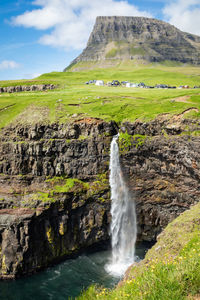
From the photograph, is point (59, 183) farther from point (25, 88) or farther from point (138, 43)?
point (138, 43)

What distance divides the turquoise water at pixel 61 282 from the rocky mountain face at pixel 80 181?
131 cm

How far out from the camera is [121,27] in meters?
193

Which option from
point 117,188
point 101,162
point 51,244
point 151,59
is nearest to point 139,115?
point 101,162

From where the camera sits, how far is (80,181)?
96.7 ft

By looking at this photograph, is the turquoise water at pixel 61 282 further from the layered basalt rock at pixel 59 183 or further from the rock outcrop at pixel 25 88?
the rock outcrop at pixel 25 88

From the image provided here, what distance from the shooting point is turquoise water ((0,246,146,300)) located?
22.6 m

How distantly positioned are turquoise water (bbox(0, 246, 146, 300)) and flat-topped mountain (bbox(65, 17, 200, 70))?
6127 inches

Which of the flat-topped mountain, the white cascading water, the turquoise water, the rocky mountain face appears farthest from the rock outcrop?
the flat-topped mountain

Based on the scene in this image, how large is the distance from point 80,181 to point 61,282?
10917mm

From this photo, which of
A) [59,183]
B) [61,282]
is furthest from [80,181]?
[61,282]

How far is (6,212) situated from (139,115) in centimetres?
1912

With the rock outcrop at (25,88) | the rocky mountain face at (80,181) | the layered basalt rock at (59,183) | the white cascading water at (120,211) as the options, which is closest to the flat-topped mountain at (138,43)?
the rock outcrop at (25,88)

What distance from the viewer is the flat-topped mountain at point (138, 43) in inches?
6644

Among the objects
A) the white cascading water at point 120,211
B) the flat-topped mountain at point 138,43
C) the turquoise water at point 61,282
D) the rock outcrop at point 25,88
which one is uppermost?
the flat-topped mountain at point 138,43
